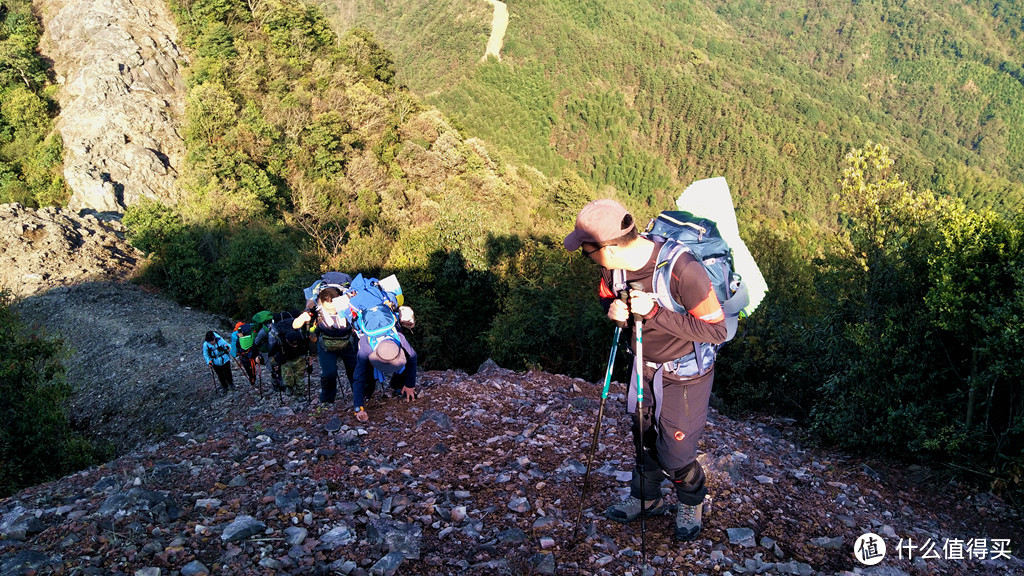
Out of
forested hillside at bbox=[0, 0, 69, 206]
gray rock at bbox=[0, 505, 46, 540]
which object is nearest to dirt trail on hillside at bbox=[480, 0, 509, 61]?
forested hillside at bbox=[0, 0, 69, 206]

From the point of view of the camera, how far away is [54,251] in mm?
23031

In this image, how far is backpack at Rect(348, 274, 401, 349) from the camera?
634 centimetres

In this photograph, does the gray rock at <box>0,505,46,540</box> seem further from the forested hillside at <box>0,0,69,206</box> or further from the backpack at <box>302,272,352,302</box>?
the forested hillside at <box>0,0,69,206</box>

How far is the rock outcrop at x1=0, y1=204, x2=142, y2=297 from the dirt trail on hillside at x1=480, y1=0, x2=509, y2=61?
11329 cm

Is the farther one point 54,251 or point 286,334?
point 54,251

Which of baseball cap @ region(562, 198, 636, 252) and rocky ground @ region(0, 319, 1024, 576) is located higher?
baseball cap @ region(562, 198, 636, 252)

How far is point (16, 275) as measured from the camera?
21.9m

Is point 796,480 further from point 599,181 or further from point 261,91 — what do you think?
point 599,181

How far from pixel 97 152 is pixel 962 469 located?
37.4 meters

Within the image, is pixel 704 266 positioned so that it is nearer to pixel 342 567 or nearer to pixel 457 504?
pixel 457 504

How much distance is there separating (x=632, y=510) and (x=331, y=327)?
428 centimetres

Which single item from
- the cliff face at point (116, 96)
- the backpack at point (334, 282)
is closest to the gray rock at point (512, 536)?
the backpack at point (334, 282)

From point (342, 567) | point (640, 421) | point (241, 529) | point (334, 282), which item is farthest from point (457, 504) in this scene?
point (334, 282)

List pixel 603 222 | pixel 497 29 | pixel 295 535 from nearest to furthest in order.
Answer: pixel 603 222, pixel 295 535, pixel 497 29
